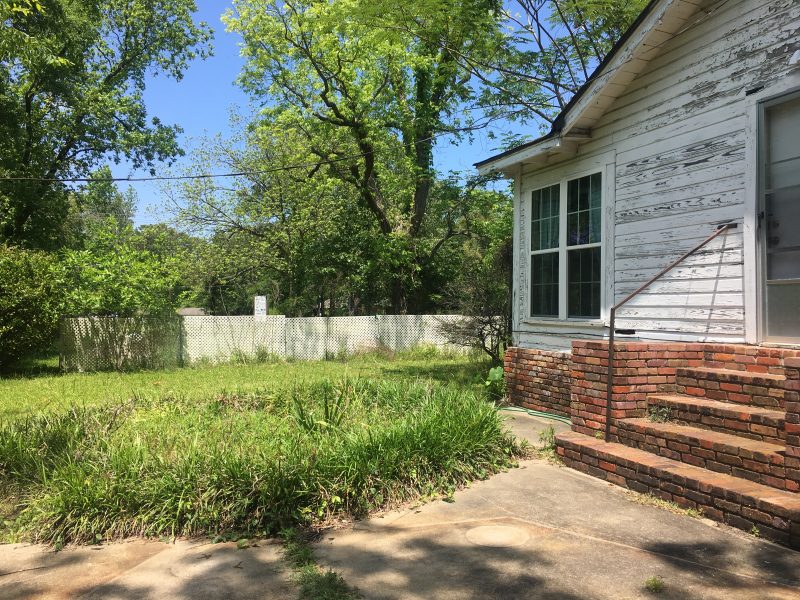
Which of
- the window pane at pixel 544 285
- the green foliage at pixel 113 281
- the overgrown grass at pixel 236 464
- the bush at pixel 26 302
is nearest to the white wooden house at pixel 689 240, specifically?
the window pane at pixel 544 285

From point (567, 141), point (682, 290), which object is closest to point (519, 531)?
point (682, 290)

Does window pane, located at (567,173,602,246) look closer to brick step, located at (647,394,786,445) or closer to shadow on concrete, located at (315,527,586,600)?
brick step, located at (647,394,786,445)

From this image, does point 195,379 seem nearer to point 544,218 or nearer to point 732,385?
point 544,218

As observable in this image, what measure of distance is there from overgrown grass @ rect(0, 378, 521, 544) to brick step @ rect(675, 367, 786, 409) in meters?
1.83

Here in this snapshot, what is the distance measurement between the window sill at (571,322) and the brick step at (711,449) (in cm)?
213

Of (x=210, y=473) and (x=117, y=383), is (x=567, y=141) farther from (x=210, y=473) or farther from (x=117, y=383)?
(x=117, y=383)

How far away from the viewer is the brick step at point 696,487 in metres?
3.71

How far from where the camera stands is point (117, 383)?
1209 cm

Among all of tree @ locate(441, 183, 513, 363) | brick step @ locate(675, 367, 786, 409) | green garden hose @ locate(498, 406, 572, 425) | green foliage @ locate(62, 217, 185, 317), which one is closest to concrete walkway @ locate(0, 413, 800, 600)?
brick step @ locate(675, 367, 786, 409)

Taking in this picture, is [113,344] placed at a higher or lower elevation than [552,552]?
higher

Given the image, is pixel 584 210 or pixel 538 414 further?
pixel 538 414

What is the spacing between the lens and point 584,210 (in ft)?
26.1

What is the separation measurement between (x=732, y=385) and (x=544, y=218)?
414 centimetres

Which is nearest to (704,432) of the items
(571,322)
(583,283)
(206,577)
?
(571,322)
